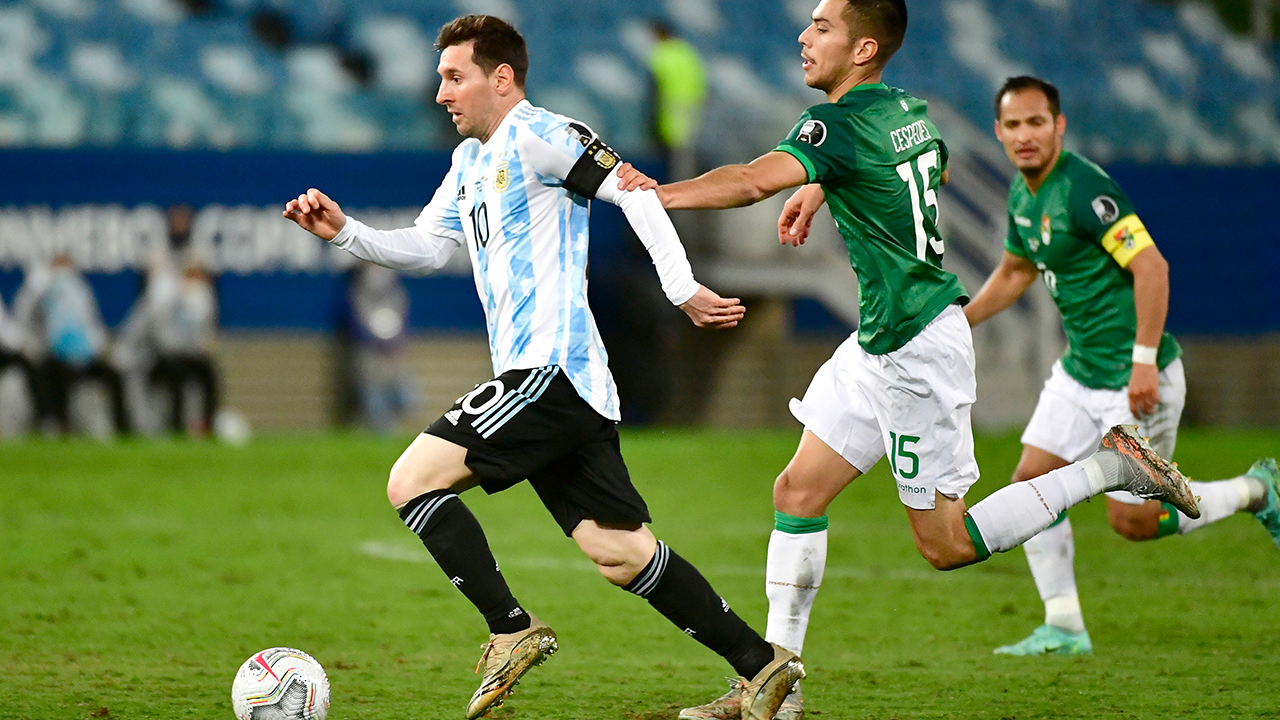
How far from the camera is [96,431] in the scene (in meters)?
15.9

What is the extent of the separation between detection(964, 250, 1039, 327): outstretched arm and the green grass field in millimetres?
1329

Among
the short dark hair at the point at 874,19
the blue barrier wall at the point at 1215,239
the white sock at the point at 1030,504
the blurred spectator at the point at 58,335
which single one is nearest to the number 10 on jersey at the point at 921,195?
the short dark hair at the point at 874,19

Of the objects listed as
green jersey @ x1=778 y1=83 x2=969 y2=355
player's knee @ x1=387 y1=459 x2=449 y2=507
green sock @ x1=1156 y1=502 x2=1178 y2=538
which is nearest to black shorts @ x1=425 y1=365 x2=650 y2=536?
player's knee @ x1=387 y1=459 x2=449 y2=507

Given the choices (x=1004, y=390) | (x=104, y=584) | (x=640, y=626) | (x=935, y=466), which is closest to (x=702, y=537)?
(x=640, y=626)

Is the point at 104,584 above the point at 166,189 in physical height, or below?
below

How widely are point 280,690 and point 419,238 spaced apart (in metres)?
1.49

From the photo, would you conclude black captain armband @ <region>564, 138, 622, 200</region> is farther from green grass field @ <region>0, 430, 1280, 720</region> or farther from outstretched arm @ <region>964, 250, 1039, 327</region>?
outstretched arm @ <region>964, 250, 1039, 327</region>

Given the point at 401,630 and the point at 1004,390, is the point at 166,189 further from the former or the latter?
the point at 401,630

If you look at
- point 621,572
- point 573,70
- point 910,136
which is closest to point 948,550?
point 621,572

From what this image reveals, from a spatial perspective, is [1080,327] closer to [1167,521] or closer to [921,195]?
[1167,521]

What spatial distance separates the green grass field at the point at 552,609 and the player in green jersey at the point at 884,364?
1.69 feet

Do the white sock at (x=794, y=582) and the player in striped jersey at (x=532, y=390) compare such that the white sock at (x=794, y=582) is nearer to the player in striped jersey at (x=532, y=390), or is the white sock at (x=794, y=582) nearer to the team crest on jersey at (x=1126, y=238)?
the player in striped jersey at (x=532, y=390)

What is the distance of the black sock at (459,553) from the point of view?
4.54 metres

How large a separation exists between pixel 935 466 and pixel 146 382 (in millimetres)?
12579
